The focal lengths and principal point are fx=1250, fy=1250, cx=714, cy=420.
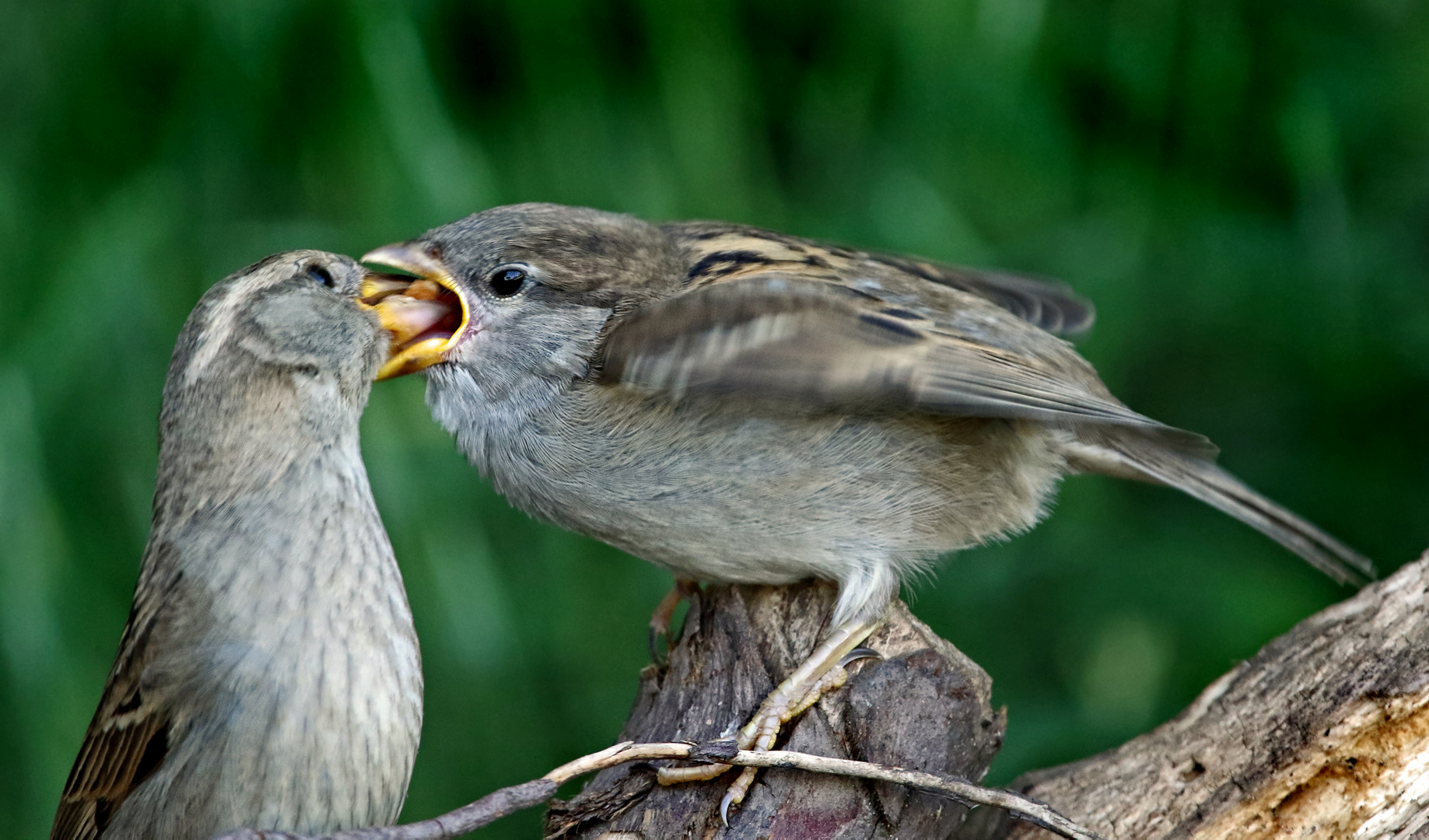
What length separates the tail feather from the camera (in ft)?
4.64

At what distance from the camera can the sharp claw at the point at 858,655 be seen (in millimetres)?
1188

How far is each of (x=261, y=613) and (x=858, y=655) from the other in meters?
0.55

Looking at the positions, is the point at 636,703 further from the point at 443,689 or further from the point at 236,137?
the point at 236,137

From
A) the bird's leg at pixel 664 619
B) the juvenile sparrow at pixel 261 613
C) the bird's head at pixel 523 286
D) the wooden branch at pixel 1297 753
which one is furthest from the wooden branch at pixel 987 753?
the bird's head at pixel 523 286

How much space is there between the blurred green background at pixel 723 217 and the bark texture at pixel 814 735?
626 millimetres

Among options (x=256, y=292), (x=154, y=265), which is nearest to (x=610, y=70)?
(x=154, y=265)

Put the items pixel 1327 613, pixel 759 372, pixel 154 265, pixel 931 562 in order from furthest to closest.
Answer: pixel 154 265 < pixel 931 562 < pixel 1327 613 < pixel 759 372

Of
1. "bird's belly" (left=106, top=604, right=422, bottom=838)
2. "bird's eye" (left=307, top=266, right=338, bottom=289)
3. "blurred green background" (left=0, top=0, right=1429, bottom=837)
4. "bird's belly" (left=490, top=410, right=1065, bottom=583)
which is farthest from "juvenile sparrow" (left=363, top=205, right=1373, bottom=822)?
"blurred green background" (left=0, top=0, right=1429, bottom=837)

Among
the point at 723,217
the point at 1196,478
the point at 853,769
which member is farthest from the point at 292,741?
the point at 723,217

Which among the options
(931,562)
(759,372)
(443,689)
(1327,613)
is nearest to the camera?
(759,372)

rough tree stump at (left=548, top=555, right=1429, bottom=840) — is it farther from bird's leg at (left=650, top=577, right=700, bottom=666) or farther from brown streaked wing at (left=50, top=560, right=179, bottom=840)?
brown streaked wing at (left=50, top=560, right=179, bottom=840)

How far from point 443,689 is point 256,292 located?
951 millimetres

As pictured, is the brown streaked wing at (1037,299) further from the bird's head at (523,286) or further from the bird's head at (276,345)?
the bird's head at (276,345)

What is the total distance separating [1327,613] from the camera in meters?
1.26
